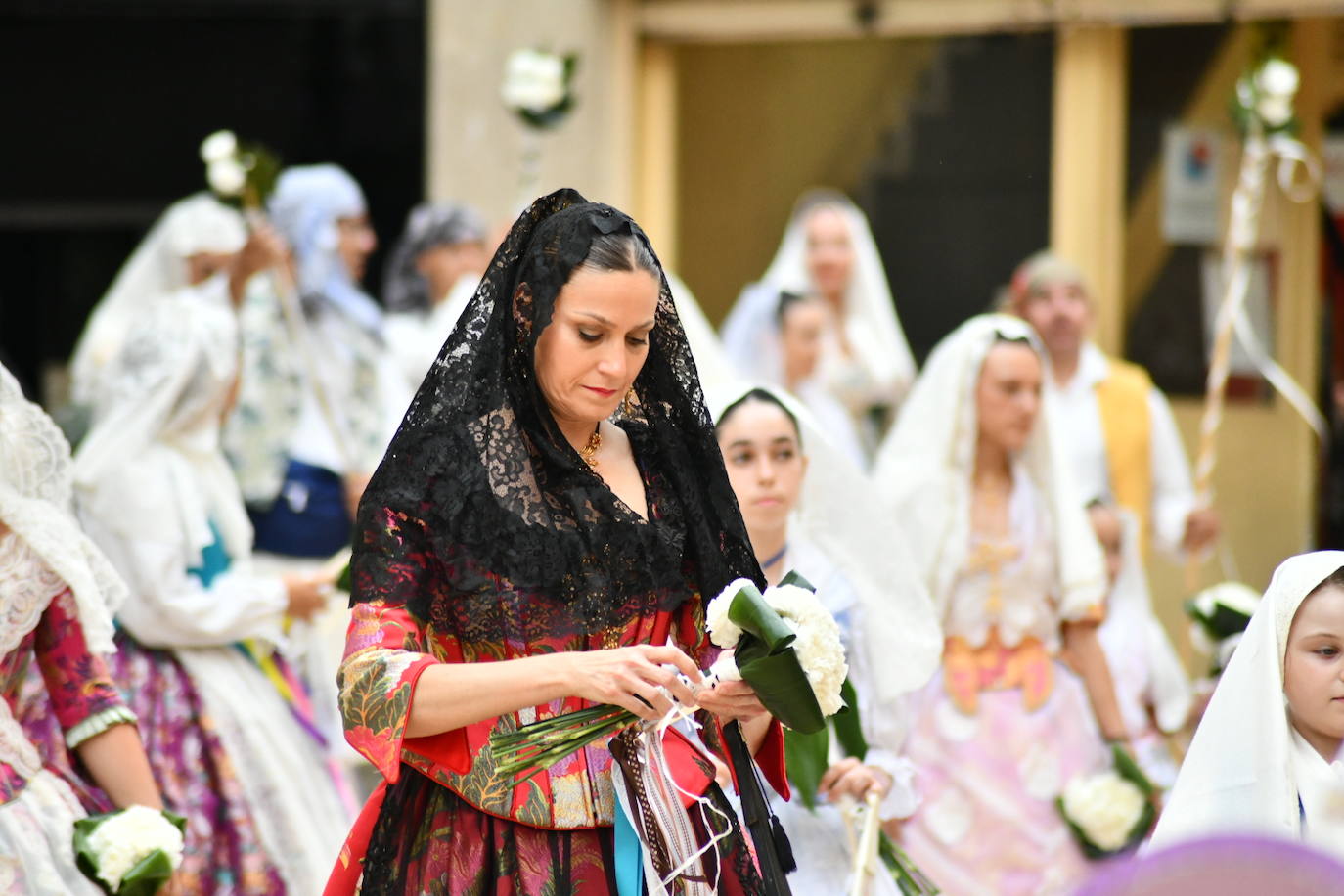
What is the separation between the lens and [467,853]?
305 cm

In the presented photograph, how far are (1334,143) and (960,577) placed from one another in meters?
5.53

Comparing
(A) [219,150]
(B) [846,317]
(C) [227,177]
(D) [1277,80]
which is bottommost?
(B) [846,317]

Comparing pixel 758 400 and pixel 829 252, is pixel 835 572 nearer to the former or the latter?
pixel 758 400

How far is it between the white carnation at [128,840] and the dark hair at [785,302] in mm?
4703

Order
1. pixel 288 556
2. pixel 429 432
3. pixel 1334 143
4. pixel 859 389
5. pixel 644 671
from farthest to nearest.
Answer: pixel 1334 143, pixel 859 389, pixel 288 556, pixel 429 432, pixel 644 671

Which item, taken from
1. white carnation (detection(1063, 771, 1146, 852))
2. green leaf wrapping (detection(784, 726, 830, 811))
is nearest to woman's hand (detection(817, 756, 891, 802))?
green leaf wrapping (detection(784, 726, 830, 811))

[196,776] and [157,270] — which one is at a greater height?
[157,270]

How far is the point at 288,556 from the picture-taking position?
7277mm

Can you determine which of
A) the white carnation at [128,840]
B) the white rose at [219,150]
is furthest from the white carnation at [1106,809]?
the white rose at [219,150]

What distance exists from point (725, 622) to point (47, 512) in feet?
5.49

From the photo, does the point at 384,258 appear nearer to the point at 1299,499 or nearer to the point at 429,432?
the point at 1299,499

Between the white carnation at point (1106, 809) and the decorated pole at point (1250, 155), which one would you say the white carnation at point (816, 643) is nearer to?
the white carnation at point (1106, 809)

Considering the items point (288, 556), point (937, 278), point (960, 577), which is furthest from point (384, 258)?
point (960, 577)

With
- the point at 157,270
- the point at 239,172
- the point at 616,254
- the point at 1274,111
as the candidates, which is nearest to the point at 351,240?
the point at 157,270
